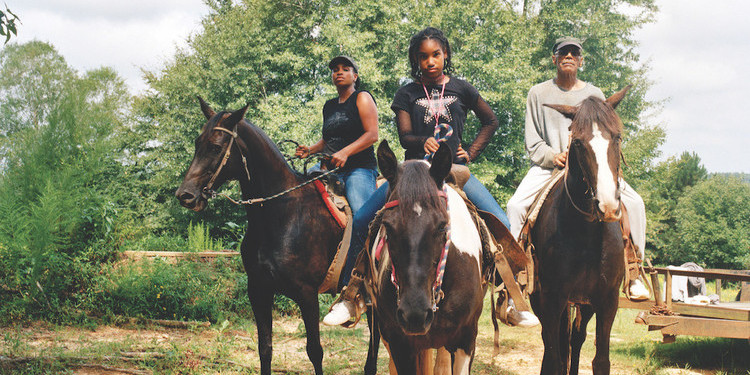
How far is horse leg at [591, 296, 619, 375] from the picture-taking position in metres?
3.84

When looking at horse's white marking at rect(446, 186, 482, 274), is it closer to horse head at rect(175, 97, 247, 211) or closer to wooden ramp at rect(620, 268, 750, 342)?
horse head at rect(175, 97, 247, 211)

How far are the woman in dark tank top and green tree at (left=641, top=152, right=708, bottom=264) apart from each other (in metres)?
20.9

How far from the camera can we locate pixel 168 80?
25.2 m

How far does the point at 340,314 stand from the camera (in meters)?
3.55

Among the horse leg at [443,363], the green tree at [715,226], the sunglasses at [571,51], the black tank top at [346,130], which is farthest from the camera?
the green tree at [715,226]

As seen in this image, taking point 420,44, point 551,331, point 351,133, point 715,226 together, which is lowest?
point 551,331

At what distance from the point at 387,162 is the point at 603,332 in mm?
2443

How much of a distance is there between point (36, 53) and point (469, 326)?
40226 millimetres

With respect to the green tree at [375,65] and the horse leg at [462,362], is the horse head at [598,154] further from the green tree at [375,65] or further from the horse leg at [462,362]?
the green tree at [375,65]

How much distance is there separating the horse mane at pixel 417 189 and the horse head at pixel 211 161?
214 centimetres

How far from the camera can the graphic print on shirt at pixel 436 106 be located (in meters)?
3.87

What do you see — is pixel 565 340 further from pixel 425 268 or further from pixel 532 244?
pixel 425 268

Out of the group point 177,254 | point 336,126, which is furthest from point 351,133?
point 177,254

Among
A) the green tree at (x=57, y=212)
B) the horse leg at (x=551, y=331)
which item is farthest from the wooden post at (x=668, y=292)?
the green tree at (x=57, y=212)
